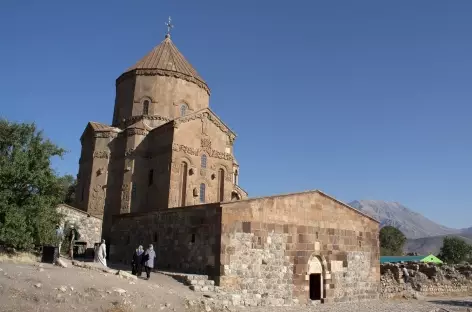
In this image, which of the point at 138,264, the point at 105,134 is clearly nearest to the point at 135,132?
the point at 105,134

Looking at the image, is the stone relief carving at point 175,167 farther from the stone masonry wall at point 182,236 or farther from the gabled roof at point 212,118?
the stone masonry wall at point 182,236

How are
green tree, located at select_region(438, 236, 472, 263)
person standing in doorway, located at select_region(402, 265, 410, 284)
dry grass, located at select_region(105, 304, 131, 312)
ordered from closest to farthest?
dry grass, located at select_region(105, 304, 131, 312) < person standing in doorway, located at select_region(402, 265, 410, 284) < green tree, located at select_region(438, 236, 472, 263)

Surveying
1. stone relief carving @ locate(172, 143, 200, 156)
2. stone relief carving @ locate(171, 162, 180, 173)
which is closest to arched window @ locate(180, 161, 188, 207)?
stone relief carving @ locate(171, 162, 180, 173)

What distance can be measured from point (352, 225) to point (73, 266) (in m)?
12.6

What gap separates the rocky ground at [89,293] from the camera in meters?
10.1

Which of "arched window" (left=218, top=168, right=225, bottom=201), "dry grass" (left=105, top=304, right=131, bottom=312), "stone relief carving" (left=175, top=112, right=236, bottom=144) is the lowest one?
"dry grass" (left=105, top=304, right=131, bottom=312)

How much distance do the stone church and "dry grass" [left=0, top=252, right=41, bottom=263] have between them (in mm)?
4424

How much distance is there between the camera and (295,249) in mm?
17328

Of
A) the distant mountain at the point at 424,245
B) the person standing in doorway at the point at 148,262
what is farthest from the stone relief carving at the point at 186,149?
the distant mountain at the point at 424,245

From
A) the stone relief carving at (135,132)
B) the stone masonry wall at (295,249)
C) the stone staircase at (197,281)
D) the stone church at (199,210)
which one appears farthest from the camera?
the stone relief carving at (135,132)

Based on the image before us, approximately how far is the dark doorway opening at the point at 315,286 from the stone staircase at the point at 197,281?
18.1ft

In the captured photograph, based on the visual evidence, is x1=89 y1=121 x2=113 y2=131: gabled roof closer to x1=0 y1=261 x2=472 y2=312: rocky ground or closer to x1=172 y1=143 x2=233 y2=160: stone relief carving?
x1=172 y1=143 x2=233 y2=160: stone relief carving

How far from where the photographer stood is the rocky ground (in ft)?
33.1

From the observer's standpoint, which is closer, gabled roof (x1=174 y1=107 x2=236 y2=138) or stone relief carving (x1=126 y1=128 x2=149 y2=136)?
gabled roof (x1=174 y1=107 x2=236 y2=138)
